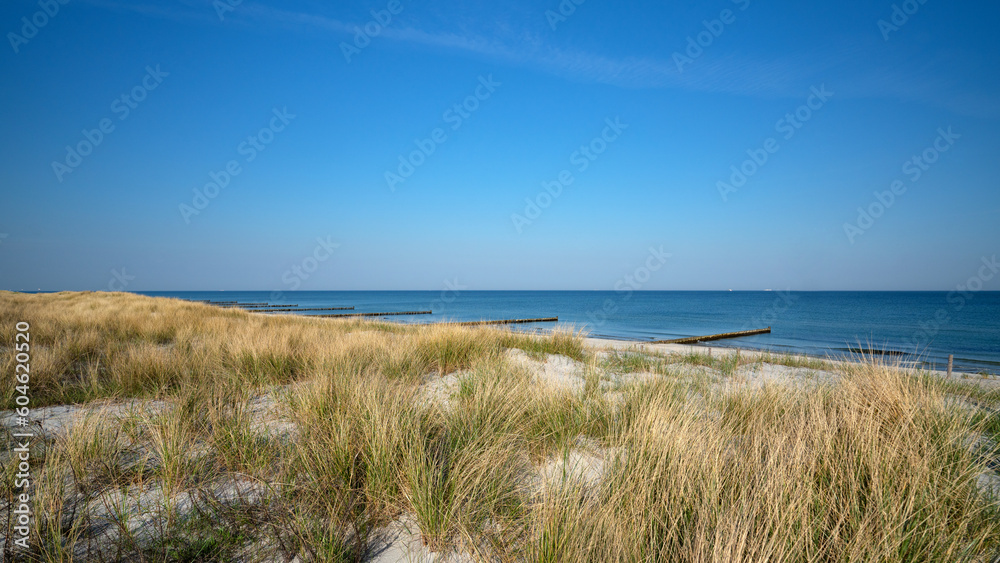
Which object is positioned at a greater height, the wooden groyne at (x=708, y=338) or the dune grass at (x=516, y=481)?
the dune grass at (x=516, y=481)

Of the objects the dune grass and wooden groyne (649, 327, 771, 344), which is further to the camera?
wooden groyne (649, 327, 771, 344)

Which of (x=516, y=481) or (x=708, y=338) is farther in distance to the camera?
(x=708, y=338)

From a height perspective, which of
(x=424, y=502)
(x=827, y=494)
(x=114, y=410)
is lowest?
(x=114, y=410)

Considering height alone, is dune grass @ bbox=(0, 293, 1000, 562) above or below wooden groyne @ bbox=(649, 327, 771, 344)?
above

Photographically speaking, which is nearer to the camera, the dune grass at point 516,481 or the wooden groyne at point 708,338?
the dune grass at point 516,481

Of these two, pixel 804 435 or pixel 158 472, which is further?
pixel 804 435

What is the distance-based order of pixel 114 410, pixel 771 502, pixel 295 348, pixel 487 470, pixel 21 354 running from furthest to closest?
1. pixel 295 348
2. pixel 21 354
3. pixel 114 410
4. pixel 487 470
5. pixel 771 502

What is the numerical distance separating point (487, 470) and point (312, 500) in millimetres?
993

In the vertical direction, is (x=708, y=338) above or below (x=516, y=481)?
below

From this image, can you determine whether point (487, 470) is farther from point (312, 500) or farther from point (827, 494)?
point (827, 494)

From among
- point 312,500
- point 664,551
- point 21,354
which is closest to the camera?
point 664,551

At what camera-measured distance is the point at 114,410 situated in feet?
12.5

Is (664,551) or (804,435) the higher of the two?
(804,435)

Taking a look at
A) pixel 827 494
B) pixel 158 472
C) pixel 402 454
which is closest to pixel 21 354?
pixel 158 472
